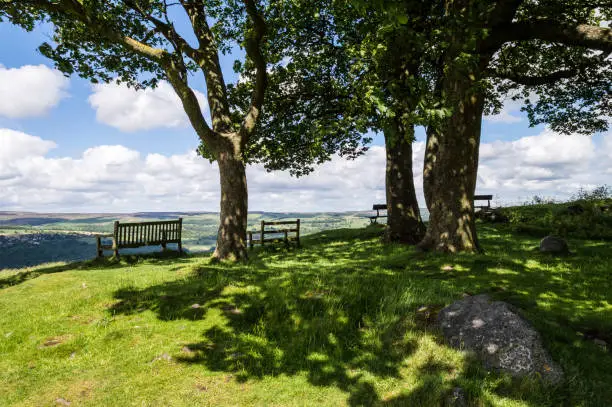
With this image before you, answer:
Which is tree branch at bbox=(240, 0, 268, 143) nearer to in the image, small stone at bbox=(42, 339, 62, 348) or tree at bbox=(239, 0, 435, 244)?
tree at bbox=(239, 0, 435, 244)

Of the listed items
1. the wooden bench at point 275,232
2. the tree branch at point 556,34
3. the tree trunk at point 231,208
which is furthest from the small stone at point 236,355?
the wooden bench at point 275,232

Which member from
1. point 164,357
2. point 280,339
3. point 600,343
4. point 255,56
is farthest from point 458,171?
point 164,357

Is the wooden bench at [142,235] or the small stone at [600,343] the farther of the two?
the wooden bench at [142,235]

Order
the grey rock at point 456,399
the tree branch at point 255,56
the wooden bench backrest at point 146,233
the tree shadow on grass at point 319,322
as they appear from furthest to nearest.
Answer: the wooden bench backrest at point 146,233 < the tree branch at point 255,56 < the tree shadow on grass at point 319,322 < the grey rock at point 456,399

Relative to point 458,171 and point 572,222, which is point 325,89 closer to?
point 458,171

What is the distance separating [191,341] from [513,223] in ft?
60.8

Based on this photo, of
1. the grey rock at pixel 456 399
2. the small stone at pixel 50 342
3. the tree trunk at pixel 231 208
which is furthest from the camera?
the tree trunk at pixel 231 208

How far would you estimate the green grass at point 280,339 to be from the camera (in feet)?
16.5

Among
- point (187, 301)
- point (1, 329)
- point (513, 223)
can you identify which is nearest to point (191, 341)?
point (187, 301)

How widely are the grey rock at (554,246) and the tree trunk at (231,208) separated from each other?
35.8ft

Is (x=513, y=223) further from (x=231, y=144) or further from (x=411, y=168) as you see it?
(x=231, y=144)

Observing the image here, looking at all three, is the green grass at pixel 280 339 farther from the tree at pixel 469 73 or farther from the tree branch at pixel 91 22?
the tree branch at pixel 91 22

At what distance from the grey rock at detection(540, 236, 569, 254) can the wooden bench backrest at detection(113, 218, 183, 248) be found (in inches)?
675

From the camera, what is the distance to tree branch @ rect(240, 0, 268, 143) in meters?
13.1
